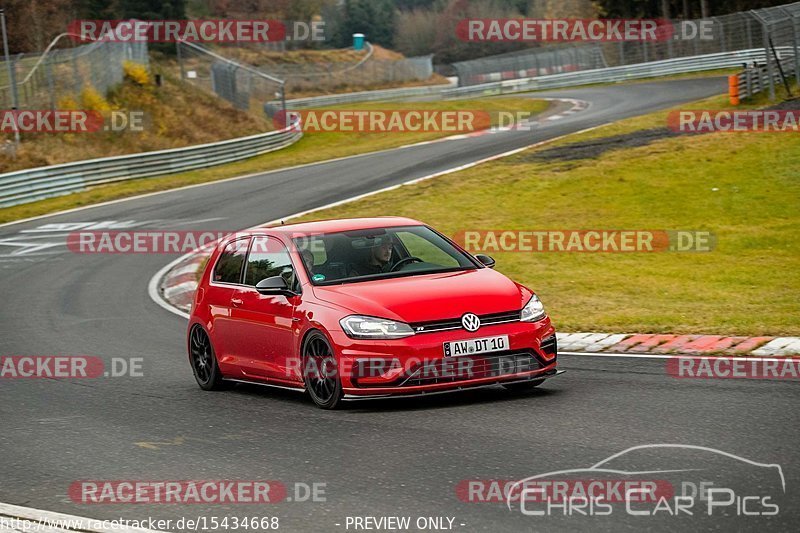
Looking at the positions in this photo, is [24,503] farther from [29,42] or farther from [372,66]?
[372,66]

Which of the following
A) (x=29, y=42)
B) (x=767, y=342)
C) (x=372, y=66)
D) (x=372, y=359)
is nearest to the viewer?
(x=372, y=359)

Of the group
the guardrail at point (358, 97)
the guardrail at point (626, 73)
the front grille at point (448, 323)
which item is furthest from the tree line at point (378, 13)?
the front grille at point (448, 323)

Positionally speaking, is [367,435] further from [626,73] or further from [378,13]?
[378,13]

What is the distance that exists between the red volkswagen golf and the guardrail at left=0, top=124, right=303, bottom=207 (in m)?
23.5

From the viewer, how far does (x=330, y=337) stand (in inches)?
360

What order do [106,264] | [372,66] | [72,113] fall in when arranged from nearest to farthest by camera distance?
[106,264] < [72,113] < [372,66]

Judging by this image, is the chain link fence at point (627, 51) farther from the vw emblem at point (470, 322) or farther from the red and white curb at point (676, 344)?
the vw emblem at point (470, 322)

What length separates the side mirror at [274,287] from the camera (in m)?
9.91

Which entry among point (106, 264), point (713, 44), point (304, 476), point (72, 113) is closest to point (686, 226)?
point (106, 264)

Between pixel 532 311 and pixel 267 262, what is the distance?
248 cm

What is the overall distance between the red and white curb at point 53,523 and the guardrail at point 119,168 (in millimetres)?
27264

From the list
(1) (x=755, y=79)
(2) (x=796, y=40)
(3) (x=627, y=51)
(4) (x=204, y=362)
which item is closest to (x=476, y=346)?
(4) (x=204, y=362)

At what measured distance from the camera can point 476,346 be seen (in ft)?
29.6

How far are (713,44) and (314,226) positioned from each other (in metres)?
56.9
